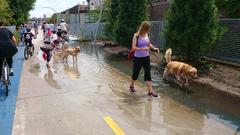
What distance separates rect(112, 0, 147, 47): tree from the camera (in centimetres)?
2188

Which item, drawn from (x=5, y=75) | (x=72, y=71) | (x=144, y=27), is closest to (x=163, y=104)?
(x=144, y=27)

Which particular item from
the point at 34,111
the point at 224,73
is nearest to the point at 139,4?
the point at 224,73

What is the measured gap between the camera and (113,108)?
355 inches

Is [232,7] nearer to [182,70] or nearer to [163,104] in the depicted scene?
[182,70]

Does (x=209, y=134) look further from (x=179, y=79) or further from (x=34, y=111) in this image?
(x=179, y=79)

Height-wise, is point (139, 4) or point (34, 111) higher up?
point (139, 4)

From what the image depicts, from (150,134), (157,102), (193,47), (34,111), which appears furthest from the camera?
(193,47)

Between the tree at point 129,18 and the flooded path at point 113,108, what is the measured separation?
837 centimetres

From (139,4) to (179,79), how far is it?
34.8 feet

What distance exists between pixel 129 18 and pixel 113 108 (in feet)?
44.4

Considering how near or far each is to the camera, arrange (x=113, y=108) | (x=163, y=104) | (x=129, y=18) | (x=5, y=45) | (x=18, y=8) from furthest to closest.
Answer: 1. (x=18, y=8)
2. (x=129, y=18)
3. (x=5, y=45)
4. (x=163, y=104)
5. (x=113, y=108)

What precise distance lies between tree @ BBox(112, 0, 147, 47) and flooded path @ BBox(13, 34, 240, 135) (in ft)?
27.4

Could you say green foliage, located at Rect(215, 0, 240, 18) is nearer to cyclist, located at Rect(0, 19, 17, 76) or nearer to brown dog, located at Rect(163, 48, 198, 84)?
brown dog, located at Rect(163, 48, 198, 84)

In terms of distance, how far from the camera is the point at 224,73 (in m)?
13.1
